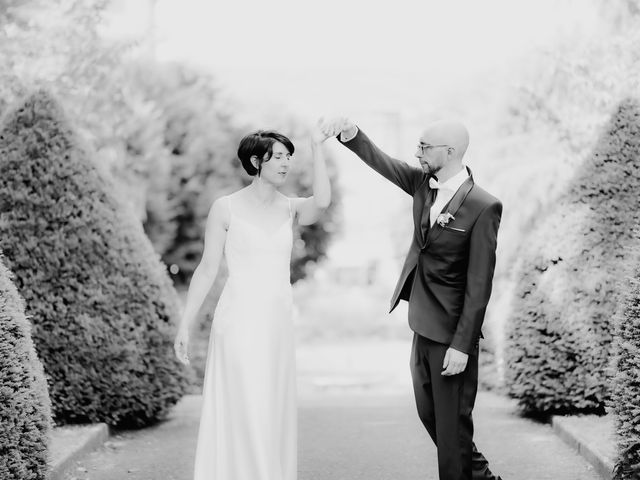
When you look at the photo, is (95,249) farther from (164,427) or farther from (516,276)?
(516,276)

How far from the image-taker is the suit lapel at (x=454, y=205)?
4.47 meters

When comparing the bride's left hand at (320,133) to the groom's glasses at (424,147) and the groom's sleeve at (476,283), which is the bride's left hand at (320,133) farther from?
the groom's sleeve at (476,283)

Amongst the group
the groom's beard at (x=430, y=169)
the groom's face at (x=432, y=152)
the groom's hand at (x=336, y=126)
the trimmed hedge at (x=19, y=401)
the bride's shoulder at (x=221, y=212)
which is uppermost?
the groom's hand at (x=336, y=126)

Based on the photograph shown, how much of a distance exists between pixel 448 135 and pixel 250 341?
1415mm

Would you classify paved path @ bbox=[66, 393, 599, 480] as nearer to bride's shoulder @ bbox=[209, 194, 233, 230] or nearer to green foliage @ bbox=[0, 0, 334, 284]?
bride's shoulder @ bbox=[209, 194, 233, 230]

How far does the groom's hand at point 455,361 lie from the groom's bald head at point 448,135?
95 centimetres

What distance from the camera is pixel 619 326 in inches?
206

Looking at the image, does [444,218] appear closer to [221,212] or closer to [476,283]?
[476,283]

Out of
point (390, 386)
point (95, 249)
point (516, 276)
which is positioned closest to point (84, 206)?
point (95, 249)

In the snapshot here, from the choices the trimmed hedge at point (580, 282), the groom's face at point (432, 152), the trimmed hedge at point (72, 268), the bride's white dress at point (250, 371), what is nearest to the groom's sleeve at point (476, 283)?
the groom's face at point (432, 152)

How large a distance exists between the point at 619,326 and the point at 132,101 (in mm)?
13490

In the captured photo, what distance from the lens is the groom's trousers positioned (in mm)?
4438

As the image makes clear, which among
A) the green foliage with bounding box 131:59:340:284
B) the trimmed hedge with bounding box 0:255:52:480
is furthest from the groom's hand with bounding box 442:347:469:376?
the green foliage with bounding box 131:59:340:284

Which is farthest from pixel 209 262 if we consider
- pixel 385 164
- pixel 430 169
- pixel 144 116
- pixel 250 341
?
pixel 144 116
